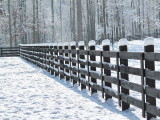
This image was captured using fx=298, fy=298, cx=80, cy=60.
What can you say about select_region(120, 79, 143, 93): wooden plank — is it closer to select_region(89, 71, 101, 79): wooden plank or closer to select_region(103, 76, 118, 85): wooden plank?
select_region(103, 76, 118, 85): wooden plank

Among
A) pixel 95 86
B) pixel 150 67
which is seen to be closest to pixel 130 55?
pixel 150 67

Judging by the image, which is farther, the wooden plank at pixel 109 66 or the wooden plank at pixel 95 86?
the wooden plank at pixel 95 86

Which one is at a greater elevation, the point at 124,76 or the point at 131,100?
the point at 124,76

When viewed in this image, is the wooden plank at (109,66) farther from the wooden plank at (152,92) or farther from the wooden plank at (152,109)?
the wooden plank at (152,109)

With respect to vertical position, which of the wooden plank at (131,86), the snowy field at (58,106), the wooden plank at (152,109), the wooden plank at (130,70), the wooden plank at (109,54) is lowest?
the snowy field at (58,106)

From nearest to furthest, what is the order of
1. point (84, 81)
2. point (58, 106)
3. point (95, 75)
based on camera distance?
point (58, 106), point (95, 75), point (84, 81)

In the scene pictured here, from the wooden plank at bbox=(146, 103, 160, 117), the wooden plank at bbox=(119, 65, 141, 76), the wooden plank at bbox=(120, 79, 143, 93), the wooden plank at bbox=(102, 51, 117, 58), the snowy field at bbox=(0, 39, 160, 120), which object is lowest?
the snowy field at bbox=(0, 39, 160, 120)

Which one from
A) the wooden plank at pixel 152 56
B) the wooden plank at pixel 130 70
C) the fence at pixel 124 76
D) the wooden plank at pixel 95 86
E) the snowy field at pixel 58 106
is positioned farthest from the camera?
the wooden plank at pixel 95 86

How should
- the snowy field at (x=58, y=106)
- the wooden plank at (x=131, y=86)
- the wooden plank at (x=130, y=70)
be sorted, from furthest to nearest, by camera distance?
the snowy field at (x=58, y=106), the wooden plank at (x=130, y=70), the wooden plank at (x=131, y=86)

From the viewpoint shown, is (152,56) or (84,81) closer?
(152,56)

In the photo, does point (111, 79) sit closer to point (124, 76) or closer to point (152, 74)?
point (124, 76)

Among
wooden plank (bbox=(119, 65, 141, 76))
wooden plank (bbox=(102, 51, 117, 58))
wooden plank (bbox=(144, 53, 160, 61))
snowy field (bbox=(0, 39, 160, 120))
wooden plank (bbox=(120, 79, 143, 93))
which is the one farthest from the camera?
wooden plank (bbox=(102, 51, 117, 58))

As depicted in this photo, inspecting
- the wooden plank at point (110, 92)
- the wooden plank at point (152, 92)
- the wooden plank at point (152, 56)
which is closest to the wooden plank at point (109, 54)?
the wooden plank at point (110, 92)

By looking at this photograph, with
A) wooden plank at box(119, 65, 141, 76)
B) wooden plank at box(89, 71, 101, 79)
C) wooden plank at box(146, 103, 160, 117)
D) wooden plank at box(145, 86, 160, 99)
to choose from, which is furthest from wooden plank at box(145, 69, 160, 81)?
wooden plank at box(89, 71, 101, 79)
